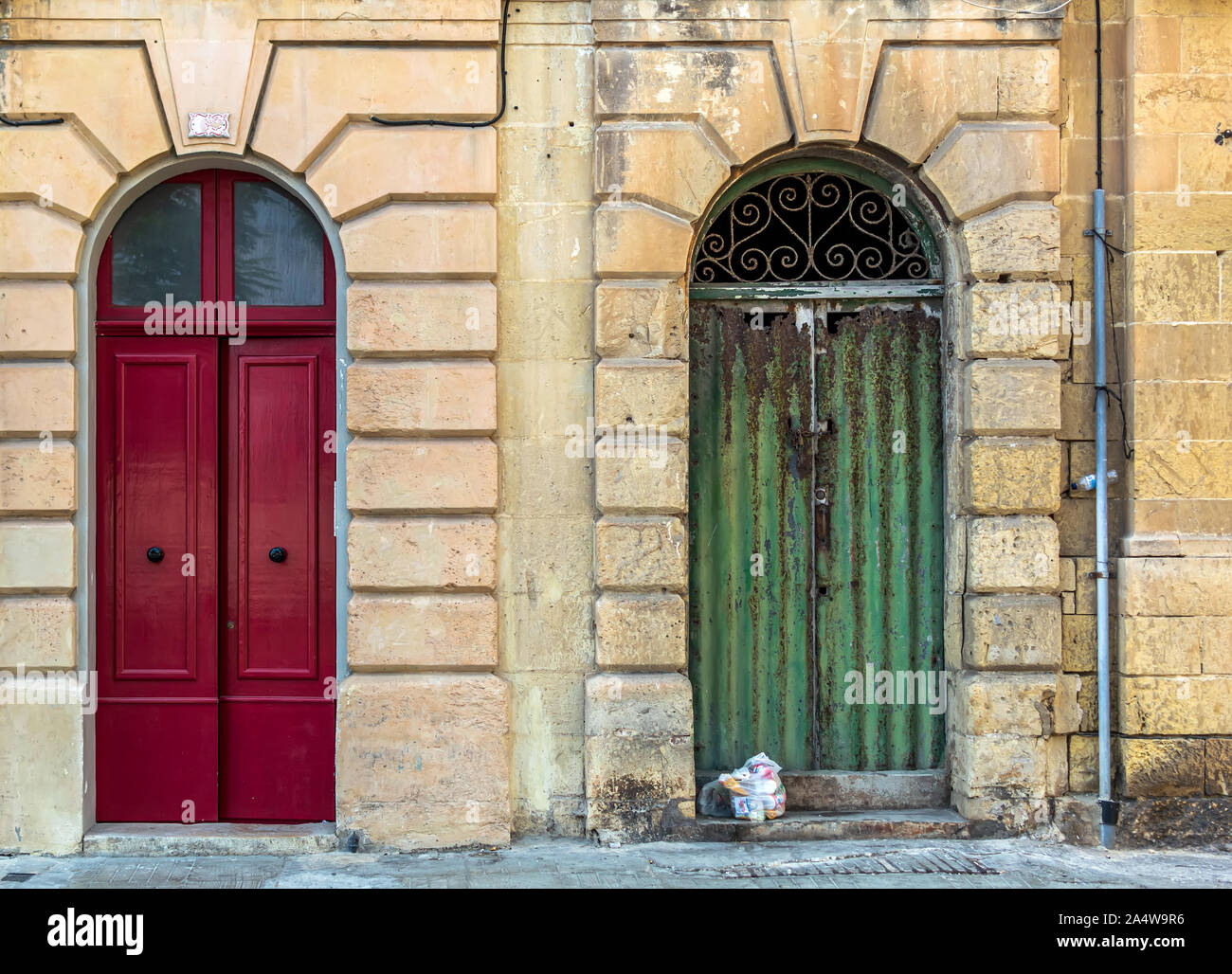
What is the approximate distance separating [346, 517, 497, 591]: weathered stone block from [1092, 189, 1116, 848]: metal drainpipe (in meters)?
3.36

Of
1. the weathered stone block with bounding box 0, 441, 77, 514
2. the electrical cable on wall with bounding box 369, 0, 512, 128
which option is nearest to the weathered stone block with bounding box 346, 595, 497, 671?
the weathered stone block with bounding box 0, 441, 77, 514

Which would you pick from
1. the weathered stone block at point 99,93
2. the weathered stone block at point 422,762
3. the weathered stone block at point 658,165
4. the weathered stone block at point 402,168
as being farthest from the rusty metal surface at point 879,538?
the weathered stone block at point 99,93

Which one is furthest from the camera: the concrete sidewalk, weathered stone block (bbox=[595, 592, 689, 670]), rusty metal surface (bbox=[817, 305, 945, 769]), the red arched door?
rusty metal surface (bbox=[817, 305, 945, 769])

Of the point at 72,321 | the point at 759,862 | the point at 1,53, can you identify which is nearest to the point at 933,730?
the point at 759,862

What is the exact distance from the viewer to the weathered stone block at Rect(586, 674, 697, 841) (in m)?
6.55

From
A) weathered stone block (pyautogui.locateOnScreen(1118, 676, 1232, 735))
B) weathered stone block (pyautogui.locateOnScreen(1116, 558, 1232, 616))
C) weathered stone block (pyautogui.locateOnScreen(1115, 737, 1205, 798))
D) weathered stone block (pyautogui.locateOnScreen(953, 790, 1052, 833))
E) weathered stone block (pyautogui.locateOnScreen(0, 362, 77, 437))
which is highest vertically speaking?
weathered stone block (pyautogui.locateOnScreen(0, 362, 77, 437))

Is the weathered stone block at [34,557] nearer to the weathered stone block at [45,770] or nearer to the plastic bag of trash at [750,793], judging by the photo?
the weathered stone block at [45,770]

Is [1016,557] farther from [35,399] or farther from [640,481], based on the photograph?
[35,399]

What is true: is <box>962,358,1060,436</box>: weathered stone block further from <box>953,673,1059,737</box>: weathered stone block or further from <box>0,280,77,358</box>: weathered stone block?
<box>0,280,77,358</box>: weathered stone block

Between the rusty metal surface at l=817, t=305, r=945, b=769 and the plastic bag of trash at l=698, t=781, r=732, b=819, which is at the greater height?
the rusty metal surface at l=817, t=305, r=945, b=769

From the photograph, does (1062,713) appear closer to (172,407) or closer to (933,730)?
(933,730)

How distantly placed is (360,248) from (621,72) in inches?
67.9

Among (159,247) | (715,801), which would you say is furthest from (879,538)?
(159,247)

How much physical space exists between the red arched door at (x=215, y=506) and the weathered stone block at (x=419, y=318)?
36 centimetres
